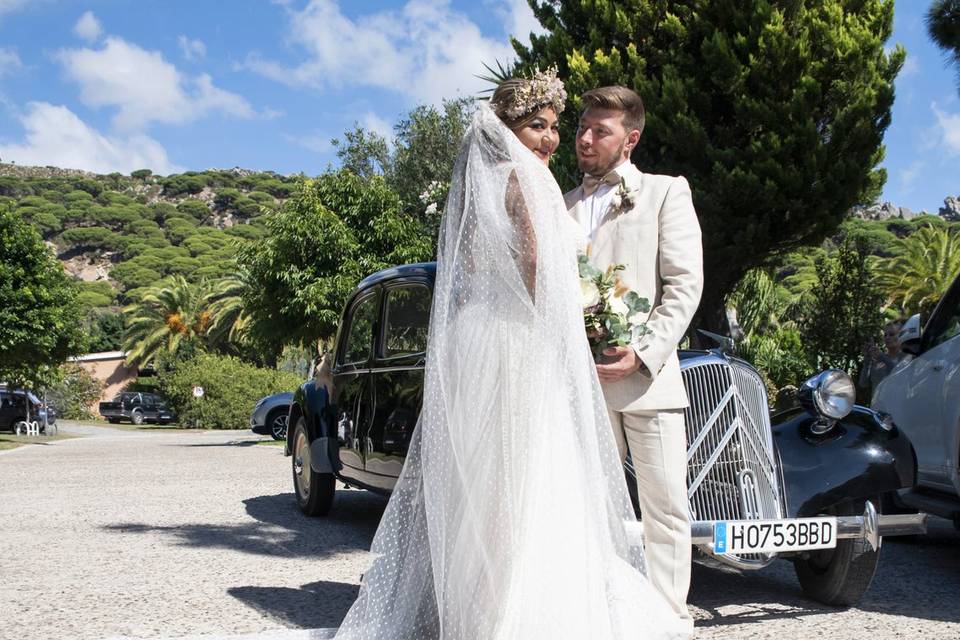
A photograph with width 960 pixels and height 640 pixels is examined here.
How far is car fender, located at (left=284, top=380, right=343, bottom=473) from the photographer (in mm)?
7340

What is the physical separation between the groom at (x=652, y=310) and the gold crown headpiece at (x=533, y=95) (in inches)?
7.6

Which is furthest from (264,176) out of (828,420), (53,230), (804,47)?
(828,420)

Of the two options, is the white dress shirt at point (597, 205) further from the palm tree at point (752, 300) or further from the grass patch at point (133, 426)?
the grass patch at point (133, 426)

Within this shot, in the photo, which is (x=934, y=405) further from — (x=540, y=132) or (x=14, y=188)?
(x=14, y=188)

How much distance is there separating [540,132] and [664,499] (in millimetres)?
1402

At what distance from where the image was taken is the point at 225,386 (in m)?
34.4

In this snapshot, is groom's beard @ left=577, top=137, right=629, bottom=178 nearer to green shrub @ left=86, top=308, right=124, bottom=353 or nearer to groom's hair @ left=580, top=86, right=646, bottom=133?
groom's hair @ left=580, top=86, right=646, bottom=133

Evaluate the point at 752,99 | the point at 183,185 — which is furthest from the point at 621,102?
the point at 183,185

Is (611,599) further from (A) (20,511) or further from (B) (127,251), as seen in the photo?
(B) (127,251)

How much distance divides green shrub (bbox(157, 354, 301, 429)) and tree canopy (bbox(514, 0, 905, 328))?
21.7 meters

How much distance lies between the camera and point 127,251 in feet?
333

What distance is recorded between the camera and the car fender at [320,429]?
7340 millimetres

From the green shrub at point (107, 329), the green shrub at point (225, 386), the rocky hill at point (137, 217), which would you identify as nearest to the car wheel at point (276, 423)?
the green shrub at point (225, 386)

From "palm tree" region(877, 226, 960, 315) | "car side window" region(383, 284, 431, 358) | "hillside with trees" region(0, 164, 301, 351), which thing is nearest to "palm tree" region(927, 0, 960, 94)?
"car side window" region(383, 284, 431, 358)
